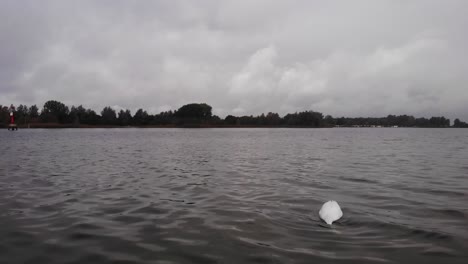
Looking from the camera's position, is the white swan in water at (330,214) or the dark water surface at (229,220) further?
the white swan in water at (330,214)

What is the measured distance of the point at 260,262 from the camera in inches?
257

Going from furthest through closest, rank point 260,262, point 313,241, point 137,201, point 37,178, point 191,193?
point 37,178
point 191,193
point 137,201
point 313,241
point 260,262

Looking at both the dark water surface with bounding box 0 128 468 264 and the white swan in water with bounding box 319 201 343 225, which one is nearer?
the dark water surface with bounding box 0 128 468 264

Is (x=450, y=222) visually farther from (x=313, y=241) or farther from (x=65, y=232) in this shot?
(x=65, y=232)

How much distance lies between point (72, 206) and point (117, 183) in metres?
4.76

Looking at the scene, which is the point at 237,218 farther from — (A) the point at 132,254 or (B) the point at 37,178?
(B) the point at 37,178

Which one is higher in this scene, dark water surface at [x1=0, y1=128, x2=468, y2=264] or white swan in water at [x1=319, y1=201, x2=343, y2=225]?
white swan in water at [x1=319, y1=201, x2=343, y2=225]

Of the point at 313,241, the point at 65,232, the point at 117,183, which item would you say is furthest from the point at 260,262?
the point at 117,183

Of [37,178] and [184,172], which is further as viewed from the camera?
[184,172]

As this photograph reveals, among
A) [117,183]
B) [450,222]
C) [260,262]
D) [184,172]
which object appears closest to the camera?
[260,262]

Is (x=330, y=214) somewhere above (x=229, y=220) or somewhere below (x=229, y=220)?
above

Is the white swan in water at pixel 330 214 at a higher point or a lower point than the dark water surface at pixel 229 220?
higher

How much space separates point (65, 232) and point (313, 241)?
21.1 ft

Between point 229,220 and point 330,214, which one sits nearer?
point 330,214
